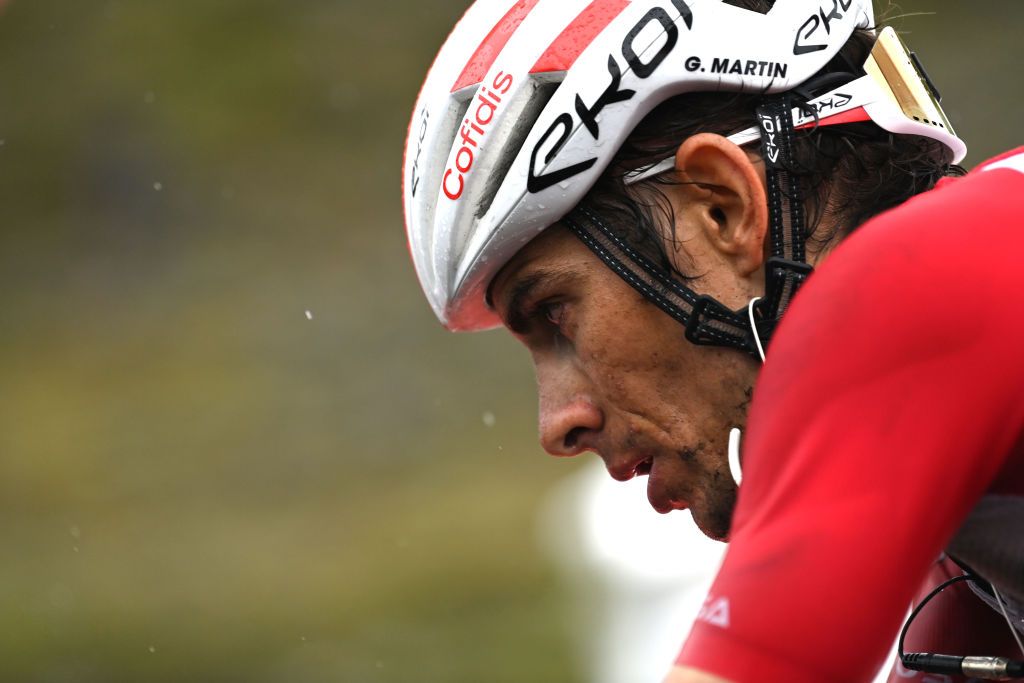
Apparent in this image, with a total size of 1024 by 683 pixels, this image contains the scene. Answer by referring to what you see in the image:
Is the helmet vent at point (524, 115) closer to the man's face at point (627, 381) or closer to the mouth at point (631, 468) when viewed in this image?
the man's face at point (627, 381)

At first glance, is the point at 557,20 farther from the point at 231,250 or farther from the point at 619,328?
the point at 231,250

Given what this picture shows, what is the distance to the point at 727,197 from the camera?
99.0 inches

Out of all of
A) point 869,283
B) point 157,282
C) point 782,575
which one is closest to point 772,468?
point 782,575

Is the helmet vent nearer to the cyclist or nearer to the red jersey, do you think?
the cyclist

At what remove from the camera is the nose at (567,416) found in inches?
105

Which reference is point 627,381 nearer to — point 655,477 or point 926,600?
point 655,477

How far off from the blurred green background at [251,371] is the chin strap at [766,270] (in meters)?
5.59

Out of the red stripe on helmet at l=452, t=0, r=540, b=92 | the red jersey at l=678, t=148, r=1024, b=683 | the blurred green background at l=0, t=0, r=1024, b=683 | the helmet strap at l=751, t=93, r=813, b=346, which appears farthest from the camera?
the blurred green background at l=0, t=0, r=1024, b=683

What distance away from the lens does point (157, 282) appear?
46.0ft

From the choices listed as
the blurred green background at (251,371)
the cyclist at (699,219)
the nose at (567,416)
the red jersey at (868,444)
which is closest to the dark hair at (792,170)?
the cyclist at (699,219)

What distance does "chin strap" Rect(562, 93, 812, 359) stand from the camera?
2.44 m

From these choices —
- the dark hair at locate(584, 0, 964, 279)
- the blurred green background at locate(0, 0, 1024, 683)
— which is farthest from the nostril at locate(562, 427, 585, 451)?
the blurred green background at locate(0, 0, 1024, 683)

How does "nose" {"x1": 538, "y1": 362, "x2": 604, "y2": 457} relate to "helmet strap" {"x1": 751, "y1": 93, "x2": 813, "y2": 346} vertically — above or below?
below

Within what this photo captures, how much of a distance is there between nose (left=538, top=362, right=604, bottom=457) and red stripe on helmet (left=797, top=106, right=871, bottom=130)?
0.69m
